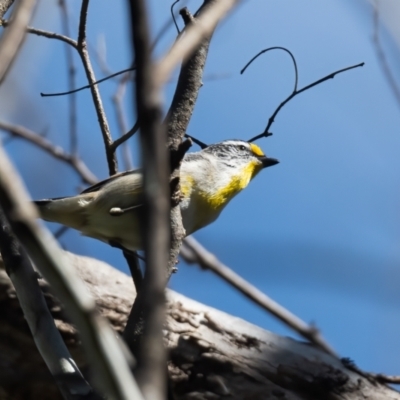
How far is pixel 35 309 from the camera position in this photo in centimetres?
274

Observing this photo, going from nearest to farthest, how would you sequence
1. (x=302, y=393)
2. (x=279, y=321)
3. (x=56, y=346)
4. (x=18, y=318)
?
(x=56, y=346) < (x=302, y=393) < (x=18, y=318) < (x=279, y=321)

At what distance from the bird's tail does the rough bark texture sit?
0.44 m

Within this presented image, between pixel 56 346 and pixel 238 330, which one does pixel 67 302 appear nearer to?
pixel 56 346

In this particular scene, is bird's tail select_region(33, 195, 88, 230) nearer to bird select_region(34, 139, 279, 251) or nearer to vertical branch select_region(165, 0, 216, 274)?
bird select_region(34, 139, 279, 251)

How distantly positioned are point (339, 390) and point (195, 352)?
0.86 m

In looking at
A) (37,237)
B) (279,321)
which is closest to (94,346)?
(37,237)

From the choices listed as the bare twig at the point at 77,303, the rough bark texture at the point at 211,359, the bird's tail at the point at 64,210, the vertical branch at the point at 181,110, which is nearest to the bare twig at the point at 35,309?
the vertical branch at the point at 181,110

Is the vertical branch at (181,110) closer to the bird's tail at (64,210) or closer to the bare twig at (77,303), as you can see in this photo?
the bird's tail at (64,210)

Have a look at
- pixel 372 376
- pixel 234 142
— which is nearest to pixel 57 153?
pixel 234 142

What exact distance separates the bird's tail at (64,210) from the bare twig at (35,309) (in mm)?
1258

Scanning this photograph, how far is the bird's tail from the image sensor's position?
4133 millimetres

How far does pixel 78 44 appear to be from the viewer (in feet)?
11.4

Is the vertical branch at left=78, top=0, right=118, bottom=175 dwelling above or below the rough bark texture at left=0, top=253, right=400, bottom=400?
above

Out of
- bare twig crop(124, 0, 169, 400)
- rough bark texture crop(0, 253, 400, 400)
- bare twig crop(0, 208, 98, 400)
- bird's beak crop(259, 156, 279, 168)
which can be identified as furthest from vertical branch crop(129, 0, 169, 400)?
A: bird's beak crop(259, 156, 279, 168)
